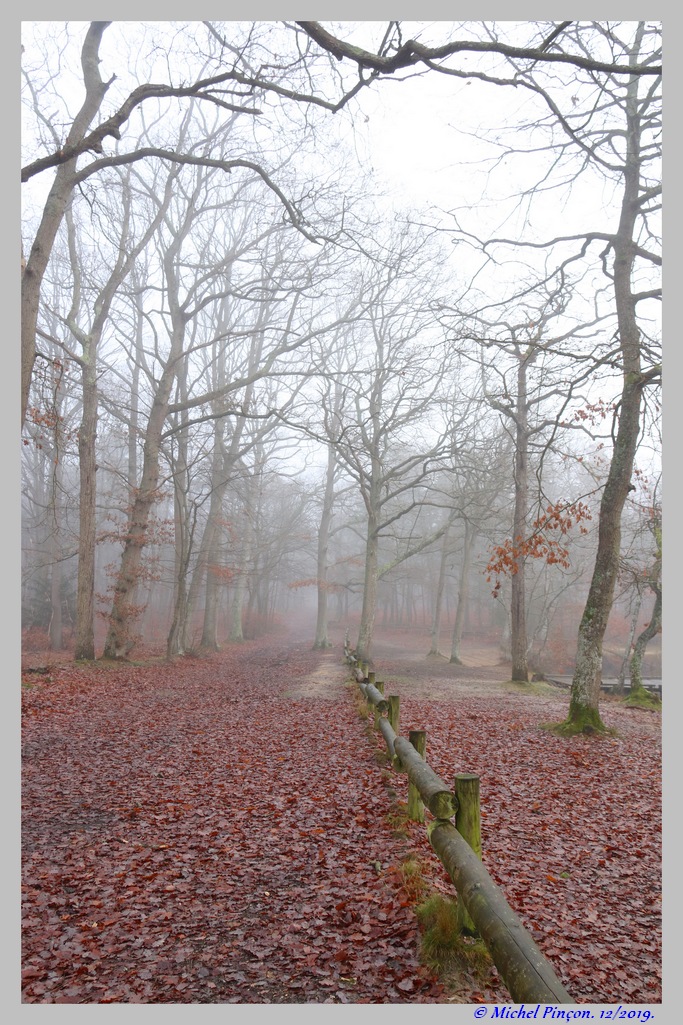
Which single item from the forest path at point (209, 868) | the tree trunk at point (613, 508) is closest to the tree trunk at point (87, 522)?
the forest path at point (209, 868)

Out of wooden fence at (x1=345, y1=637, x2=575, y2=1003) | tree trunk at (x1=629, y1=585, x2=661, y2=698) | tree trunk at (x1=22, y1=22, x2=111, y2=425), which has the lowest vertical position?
tree trunk at (x1=629, y1=585, x2=661, y2=698)

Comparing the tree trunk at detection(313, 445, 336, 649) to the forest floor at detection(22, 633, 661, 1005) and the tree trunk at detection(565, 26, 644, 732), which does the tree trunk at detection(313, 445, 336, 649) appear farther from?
the tree trunk at detection(565, 26, 644, 732)

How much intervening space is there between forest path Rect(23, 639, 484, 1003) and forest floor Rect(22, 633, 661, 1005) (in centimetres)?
2

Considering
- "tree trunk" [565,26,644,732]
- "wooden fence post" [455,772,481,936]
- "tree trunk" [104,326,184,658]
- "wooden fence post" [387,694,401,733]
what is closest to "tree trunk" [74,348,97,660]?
"tree trunk" [104,326,184,658]

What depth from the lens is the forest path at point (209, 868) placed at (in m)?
3.09

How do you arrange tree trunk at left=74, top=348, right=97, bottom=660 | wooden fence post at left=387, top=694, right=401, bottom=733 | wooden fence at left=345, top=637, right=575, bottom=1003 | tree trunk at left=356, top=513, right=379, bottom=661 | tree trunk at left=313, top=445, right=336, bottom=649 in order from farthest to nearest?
tree trunk at left=313, top=445, right=336, bottom=649 < tree trunk at left=356, top=513, right=379, bottom=661 < tree trunk at left=74, top=348, right=97, bottom=660 < wooden fence post at left=387, top=694, right=401, bottom=733 < wooden fence at left=345, top=637, right=575, bottom=1003

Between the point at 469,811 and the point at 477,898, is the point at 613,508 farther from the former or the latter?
the point at 477,898

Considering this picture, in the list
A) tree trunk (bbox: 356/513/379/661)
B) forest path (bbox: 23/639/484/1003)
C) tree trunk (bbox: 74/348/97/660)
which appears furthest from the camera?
tree trunk (bbox: 356/513/379/661)

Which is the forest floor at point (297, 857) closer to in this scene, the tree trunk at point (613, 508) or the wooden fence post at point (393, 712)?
the wooden fence post at point (393, 712)

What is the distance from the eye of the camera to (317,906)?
12.4ft

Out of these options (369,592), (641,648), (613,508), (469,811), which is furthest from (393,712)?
(369,592)

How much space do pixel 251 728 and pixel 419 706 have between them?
4.18m

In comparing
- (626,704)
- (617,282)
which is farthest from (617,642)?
(617,282)

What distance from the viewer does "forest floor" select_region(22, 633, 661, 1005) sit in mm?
3109
